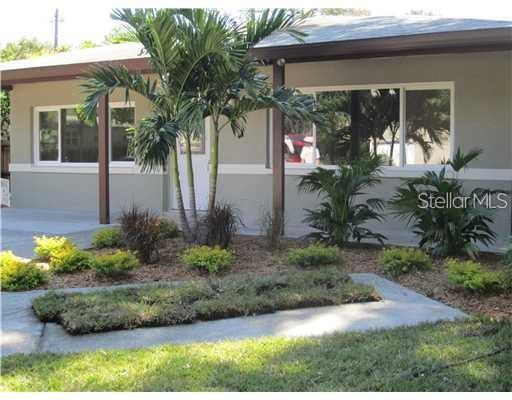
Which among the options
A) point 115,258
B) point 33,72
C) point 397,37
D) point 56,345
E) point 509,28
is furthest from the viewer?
point 33,72

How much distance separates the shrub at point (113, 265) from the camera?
738cm

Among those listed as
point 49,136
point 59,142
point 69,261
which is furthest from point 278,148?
point 49,136

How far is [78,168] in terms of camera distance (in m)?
14.5

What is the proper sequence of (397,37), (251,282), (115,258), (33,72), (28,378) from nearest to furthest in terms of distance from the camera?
(28,378)
(251,282)
(115,258)
(397,37)
(33,72)

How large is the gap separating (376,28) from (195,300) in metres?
6.61

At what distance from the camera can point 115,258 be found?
24.5 feet

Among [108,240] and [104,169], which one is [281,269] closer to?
[108,240]

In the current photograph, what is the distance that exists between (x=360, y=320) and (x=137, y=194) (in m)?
8.80

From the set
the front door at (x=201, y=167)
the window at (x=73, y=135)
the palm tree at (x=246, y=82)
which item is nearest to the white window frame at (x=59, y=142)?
the window at (x=73, y=135)

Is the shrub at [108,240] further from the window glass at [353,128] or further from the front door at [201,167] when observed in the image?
the window glass at [353,128]

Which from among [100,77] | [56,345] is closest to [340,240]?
[100,77]

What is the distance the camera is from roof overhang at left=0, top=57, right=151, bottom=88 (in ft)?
36.9

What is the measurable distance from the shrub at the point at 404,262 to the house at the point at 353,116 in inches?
82.0
